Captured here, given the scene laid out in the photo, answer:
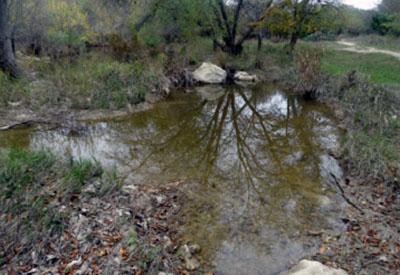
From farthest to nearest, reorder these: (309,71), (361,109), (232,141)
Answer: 1. (309,71)
2. (361,109)
3. (232,141)

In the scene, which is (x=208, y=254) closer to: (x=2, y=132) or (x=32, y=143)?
(x=32, y=143)

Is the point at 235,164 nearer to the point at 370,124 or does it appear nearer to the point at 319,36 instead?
the point at 370,124

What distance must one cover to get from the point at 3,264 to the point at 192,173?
305 cm

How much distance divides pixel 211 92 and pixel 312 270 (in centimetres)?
923

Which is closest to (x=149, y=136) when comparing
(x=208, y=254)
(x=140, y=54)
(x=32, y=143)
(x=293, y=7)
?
(x=32, y=143)

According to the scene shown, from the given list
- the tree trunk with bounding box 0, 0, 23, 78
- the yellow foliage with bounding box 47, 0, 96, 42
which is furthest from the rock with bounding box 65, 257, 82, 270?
the yellow foliage with bounding box 47, 0, 96, 42

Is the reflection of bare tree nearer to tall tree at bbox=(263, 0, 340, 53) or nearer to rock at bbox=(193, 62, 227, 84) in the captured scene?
rock at bbox=(193, 62, 227, 84)

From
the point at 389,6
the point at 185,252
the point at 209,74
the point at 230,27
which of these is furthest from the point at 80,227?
the point at 389,6

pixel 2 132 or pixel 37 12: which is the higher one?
pixel 37 12

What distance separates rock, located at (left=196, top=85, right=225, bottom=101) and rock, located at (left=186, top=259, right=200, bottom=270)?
25.5ft

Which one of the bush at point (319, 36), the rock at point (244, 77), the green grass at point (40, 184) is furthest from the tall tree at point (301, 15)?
the green grass at point (40, 184)

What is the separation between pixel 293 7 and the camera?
13.5 meters

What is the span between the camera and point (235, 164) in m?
5.48

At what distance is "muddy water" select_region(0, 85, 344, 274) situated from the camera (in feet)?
11.6
